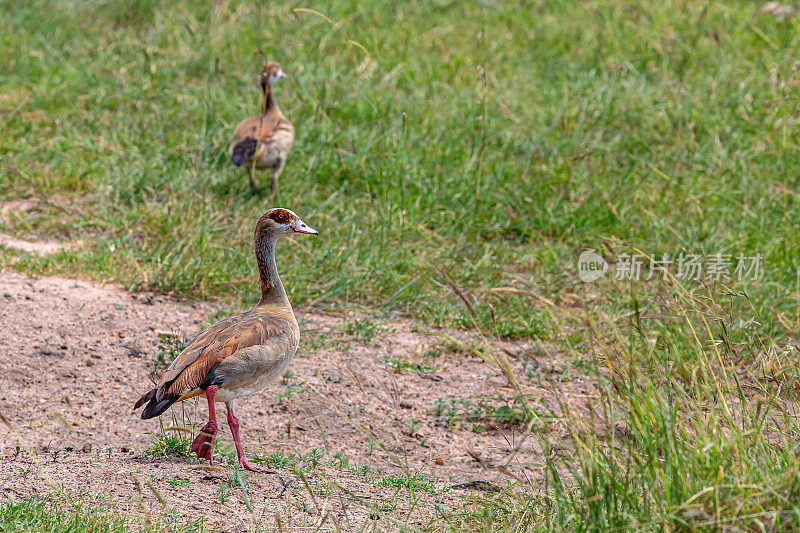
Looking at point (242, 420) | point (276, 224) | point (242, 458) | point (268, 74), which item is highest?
point (276, 224)

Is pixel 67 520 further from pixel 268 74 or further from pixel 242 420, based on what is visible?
pixel 268 74

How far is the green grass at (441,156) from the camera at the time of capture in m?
6.20

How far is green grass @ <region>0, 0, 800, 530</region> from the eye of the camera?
6203 mm

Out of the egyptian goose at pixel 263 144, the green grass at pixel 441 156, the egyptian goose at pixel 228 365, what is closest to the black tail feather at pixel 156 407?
the egyptian goose at pixel 228 365

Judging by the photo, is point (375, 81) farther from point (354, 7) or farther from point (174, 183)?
point (174, 183)

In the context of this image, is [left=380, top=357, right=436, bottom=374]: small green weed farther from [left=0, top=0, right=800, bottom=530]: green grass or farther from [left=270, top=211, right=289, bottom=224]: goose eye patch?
[left=270, top=211, right=289, bottom=224]: goose eye patch

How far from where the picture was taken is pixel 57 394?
4906 mm

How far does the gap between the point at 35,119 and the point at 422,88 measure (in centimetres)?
388

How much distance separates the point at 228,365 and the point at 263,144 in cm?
332

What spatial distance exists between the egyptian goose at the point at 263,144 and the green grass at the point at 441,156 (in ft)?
0.85

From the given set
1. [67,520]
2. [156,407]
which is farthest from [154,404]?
[67,520]

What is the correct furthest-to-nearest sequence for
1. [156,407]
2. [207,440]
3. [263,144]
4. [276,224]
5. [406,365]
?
[263,144] < [406,365] < [276,224] < [207,440] < [156,407]

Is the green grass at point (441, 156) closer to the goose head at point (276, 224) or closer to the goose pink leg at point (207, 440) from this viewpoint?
the goose head at point (276, 224)

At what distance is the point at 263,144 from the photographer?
716 centimetres
